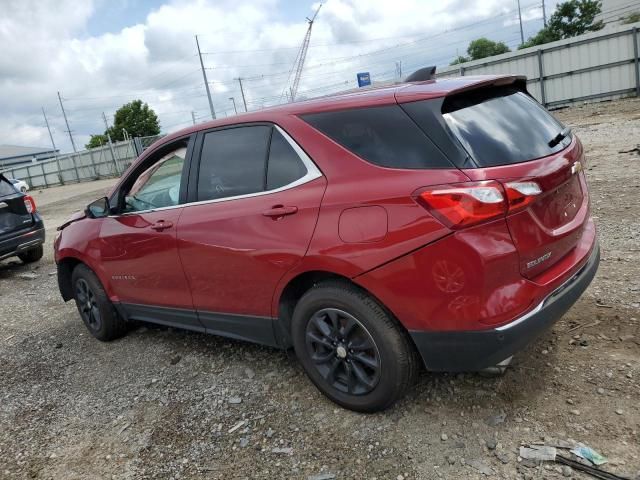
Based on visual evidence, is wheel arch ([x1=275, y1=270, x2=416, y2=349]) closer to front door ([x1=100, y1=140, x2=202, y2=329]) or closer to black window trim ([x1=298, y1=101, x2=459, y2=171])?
black window trim ([x1=298, y1=101, x2=459, y2=171])

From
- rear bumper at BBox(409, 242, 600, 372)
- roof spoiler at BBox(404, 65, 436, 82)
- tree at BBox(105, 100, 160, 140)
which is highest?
tree at BBox(105, 100, 160, 140)

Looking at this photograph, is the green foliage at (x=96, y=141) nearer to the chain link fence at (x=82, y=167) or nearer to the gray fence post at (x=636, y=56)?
the chain link fence at (x=82, y=167)

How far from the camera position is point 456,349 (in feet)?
8.18

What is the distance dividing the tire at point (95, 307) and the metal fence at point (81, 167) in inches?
999

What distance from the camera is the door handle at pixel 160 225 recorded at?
3.61 meters

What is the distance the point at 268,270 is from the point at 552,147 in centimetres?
167

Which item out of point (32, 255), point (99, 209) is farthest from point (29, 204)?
point (99, 209)

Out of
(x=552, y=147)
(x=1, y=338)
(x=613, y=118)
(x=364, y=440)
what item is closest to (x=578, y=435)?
(x=364, y=440)

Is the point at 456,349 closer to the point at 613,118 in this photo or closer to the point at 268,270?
the point at 268,270

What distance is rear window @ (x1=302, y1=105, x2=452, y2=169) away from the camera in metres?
2.49

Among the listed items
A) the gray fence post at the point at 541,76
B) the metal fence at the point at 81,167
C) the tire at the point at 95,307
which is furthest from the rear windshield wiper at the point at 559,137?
the metal fence at the point at 81,167

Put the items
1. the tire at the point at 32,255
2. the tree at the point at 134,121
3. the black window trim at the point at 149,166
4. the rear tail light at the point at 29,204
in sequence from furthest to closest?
the tree at the point at 134,121 → the tire at the point at 32,255 → the rear tail light at the point at 29,204 → the black window trim at the point at 149,166

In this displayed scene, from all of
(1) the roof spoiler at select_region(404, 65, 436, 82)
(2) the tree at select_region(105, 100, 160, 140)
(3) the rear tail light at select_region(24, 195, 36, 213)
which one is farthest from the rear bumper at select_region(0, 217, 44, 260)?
(2) the tree at select_region(105, 100, 160, 140)

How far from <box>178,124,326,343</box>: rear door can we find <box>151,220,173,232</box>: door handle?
0.13 m
